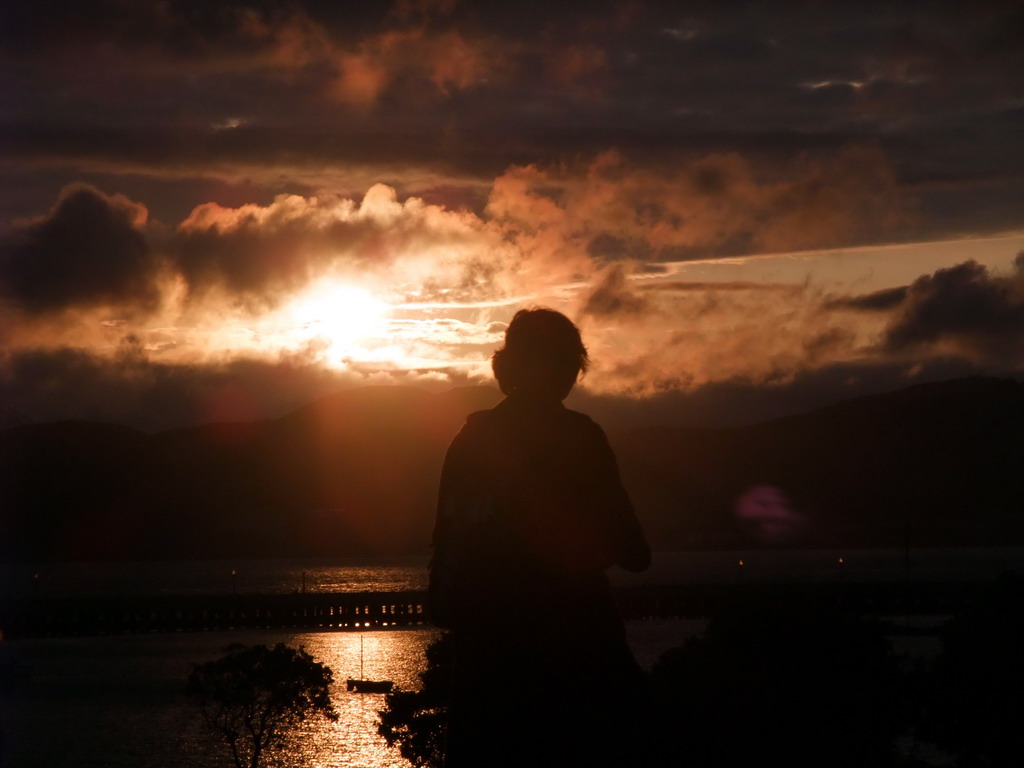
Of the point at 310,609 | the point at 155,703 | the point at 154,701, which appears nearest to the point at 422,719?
the point at 155,703

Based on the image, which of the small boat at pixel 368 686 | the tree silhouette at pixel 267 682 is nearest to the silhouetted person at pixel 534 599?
the tree silhouette at pixel 267 682

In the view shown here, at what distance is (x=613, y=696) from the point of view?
2.90 meters

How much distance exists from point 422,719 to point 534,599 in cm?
3106

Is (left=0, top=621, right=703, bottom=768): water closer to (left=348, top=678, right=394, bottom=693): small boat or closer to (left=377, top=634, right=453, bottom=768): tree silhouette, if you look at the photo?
(left=348, top=678, right=394, bottom=693): small boat

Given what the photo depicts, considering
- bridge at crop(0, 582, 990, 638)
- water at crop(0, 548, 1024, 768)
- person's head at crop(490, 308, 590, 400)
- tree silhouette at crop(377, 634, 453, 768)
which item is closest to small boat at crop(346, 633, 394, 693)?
water at crop(0, 548, 1024, 768)

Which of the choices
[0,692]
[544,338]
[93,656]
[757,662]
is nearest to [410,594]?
[93,656]

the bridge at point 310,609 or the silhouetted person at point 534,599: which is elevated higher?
the bridge at point 310,609

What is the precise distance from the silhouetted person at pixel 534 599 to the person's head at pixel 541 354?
0.18 metres

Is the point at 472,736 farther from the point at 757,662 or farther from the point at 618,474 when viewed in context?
the point at 757,662

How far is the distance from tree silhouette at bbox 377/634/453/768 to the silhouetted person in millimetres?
28061

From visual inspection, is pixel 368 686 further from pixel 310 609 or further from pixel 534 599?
pixel 534 599

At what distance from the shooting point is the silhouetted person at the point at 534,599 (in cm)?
287

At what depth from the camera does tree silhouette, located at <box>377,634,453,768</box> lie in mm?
30922

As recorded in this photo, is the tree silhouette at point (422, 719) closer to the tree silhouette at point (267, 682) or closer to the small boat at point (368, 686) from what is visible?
the tree silhouette at point (267, 682)
